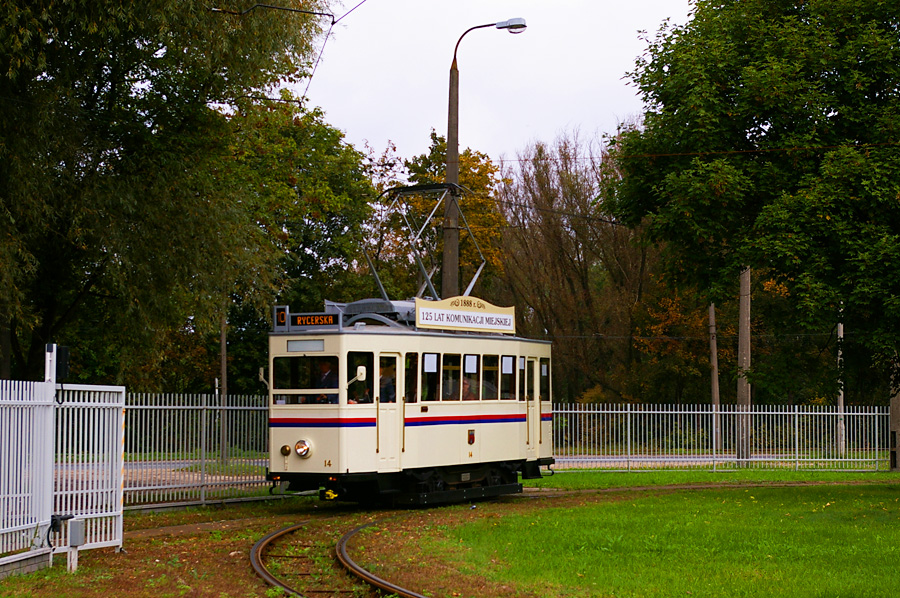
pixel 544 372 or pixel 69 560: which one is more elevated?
pixel 544 372

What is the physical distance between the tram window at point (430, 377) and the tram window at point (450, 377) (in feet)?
0.56

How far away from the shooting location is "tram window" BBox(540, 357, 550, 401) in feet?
70.6

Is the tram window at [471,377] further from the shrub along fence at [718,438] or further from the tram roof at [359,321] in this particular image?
the shrub along fence at [718,438]

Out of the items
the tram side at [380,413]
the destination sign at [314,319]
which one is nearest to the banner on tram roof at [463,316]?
the tram side at [380,413]

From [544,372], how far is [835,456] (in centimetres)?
1246

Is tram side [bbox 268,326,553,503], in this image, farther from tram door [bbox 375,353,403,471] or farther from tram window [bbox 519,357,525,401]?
tram window [bbox 519,357,525,401]

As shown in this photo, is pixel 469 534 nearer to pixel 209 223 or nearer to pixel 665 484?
pixel 209 223

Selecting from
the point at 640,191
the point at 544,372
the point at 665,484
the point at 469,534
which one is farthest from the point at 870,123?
the point at 469,534

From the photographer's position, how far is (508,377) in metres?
20.3

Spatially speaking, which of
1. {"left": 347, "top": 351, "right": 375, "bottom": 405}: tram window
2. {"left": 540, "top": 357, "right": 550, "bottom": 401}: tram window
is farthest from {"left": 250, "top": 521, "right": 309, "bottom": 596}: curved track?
{"left": 540, "top": 357, "right": 550, "bottom": 401}: tram window

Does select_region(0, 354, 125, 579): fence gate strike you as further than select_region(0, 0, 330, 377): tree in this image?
No

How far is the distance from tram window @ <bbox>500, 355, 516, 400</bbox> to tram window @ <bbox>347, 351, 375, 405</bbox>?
3554mm

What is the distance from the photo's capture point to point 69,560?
11.5 m

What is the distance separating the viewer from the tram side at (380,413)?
17.0 metres
